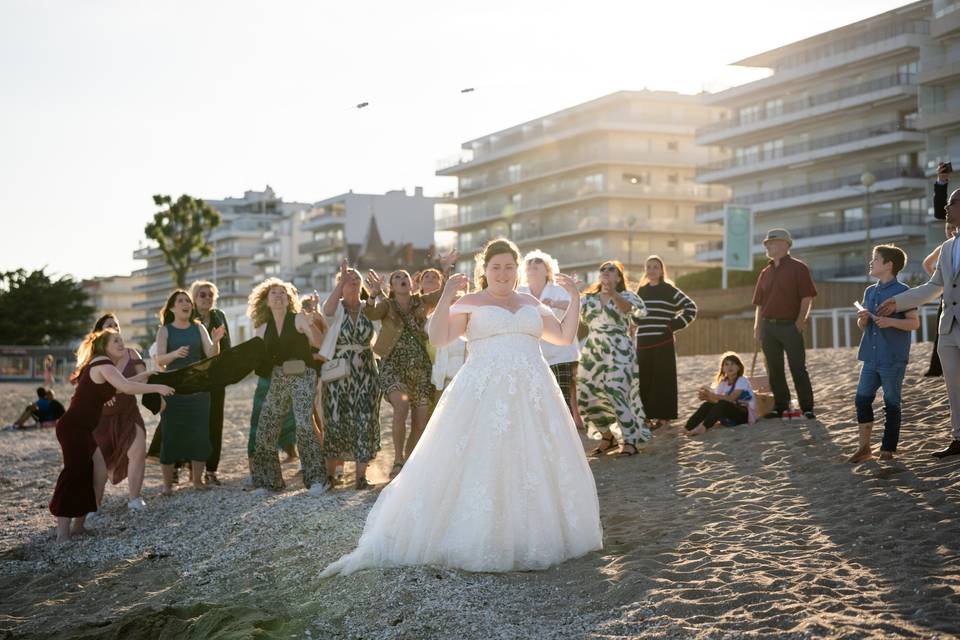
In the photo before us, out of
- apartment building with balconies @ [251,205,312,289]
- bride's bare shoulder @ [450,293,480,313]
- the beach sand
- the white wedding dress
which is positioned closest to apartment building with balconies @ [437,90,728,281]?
apartment building with balconies @ [251,205,312,289]

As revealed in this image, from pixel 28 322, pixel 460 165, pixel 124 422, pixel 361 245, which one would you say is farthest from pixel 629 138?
pixel 124 422

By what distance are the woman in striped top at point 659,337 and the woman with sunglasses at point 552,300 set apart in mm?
911

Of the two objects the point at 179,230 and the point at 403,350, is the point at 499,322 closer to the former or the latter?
the point at 403,350

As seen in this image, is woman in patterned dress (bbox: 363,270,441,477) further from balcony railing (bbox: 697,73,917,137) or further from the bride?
balcony railing (bbox: 697,73,917,137)

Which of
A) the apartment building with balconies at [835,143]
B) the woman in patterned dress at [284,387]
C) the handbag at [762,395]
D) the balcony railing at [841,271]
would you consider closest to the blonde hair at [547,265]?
the woman in patterned dress at [284,387]

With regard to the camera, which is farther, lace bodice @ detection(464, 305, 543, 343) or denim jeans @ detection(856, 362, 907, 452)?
denim jeans @ detection(856, 362, 907, 452)

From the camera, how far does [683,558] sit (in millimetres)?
7180

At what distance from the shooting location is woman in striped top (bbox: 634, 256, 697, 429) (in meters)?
13.3

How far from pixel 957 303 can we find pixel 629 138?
7450cm

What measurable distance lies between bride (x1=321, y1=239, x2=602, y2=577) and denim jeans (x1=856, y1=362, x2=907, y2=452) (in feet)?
10.2

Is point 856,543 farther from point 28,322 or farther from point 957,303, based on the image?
point 28,322

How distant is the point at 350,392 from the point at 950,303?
589cm

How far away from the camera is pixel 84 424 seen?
9.82m

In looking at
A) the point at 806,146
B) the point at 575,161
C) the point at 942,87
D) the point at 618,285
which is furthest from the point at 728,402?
the point at 575,161
